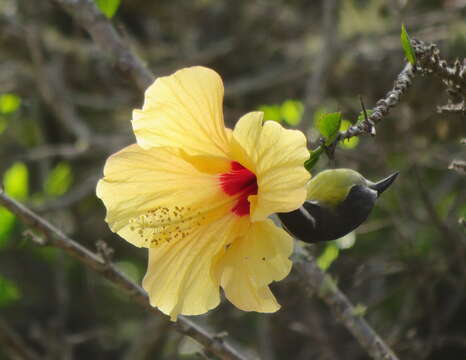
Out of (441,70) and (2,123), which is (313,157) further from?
(2,123)

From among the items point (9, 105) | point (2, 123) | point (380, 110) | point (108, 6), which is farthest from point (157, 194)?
point (2, 123)

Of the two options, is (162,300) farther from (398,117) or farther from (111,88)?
(111,88)

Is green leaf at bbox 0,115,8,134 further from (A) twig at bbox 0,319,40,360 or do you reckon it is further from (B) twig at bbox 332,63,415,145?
(B) twig at bbox 332,63,415,145

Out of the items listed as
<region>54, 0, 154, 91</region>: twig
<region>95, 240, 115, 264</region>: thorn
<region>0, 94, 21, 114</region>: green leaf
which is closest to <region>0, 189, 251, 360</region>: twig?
<region>95, 240, 115, 264</region>: thorn

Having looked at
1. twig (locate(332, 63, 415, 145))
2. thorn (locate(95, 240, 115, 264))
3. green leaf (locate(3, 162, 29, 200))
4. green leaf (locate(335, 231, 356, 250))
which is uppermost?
twig (locate(332, 63, 415, 145))

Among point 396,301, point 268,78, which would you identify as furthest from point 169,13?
point 396,301

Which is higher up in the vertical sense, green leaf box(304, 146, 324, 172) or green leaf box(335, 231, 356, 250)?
green leaf box(304, 146, 324, 172)

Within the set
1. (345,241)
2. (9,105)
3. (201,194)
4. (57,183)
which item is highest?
(201,194)

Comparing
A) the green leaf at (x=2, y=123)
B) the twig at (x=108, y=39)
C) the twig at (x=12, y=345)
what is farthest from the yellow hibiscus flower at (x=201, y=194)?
the green leaf at (x=2, y=123)
